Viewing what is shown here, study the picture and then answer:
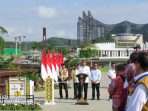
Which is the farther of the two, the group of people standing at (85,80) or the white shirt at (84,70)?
the white shirt at (84,70)

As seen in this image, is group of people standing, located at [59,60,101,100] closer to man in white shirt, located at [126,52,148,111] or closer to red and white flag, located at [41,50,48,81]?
red and white flag, located at [41,50,48,81]

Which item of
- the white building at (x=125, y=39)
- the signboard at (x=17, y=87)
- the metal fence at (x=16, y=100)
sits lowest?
the metal fence at (x=16, y=100)

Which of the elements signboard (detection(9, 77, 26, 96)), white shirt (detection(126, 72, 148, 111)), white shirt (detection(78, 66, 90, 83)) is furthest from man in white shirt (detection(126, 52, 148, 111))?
white shirt (detection(78, 66, 90, 83))

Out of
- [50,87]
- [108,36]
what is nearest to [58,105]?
[50,87]

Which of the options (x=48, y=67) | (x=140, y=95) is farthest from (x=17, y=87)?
(x=140, y=95)

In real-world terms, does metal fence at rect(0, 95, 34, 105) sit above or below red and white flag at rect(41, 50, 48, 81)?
below

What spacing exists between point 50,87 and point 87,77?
2478 mm

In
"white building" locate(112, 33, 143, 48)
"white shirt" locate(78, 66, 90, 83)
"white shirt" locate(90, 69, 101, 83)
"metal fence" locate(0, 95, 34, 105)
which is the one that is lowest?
"metal fence" locate(0, 95, 34, 105)

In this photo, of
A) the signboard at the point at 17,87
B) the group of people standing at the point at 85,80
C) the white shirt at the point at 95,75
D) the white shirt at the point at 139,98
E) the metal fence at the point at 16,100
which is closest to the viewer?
the white shirt at the point at 139,98

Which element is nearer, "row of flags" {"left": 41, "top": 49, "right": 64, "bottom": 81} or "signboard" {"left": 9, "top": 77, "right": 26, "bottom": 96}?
"signboard" {"left": 9, "top": 77, "right": 26, "bottom": 96}

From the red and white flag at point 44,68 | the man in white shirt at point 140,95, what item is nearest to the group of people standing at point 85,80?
the red and white flag at point 44,68

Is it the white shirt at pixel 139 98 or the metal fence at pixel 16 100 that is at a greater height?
the white shirt at pixel 139 98

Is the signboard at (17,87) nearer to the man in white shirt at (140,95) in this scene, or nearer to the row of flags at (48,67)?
the row of flags at (48,67)

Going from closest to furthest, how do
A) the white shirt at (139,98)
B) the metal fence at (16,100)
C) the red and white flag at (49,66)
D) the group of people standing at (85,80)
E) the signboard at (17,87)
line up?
the white shirt at (139,98), the metal fence at (16,100), the signboard at (17,87), the red and white flag at (49,66), the group of people standing at (85,80)
